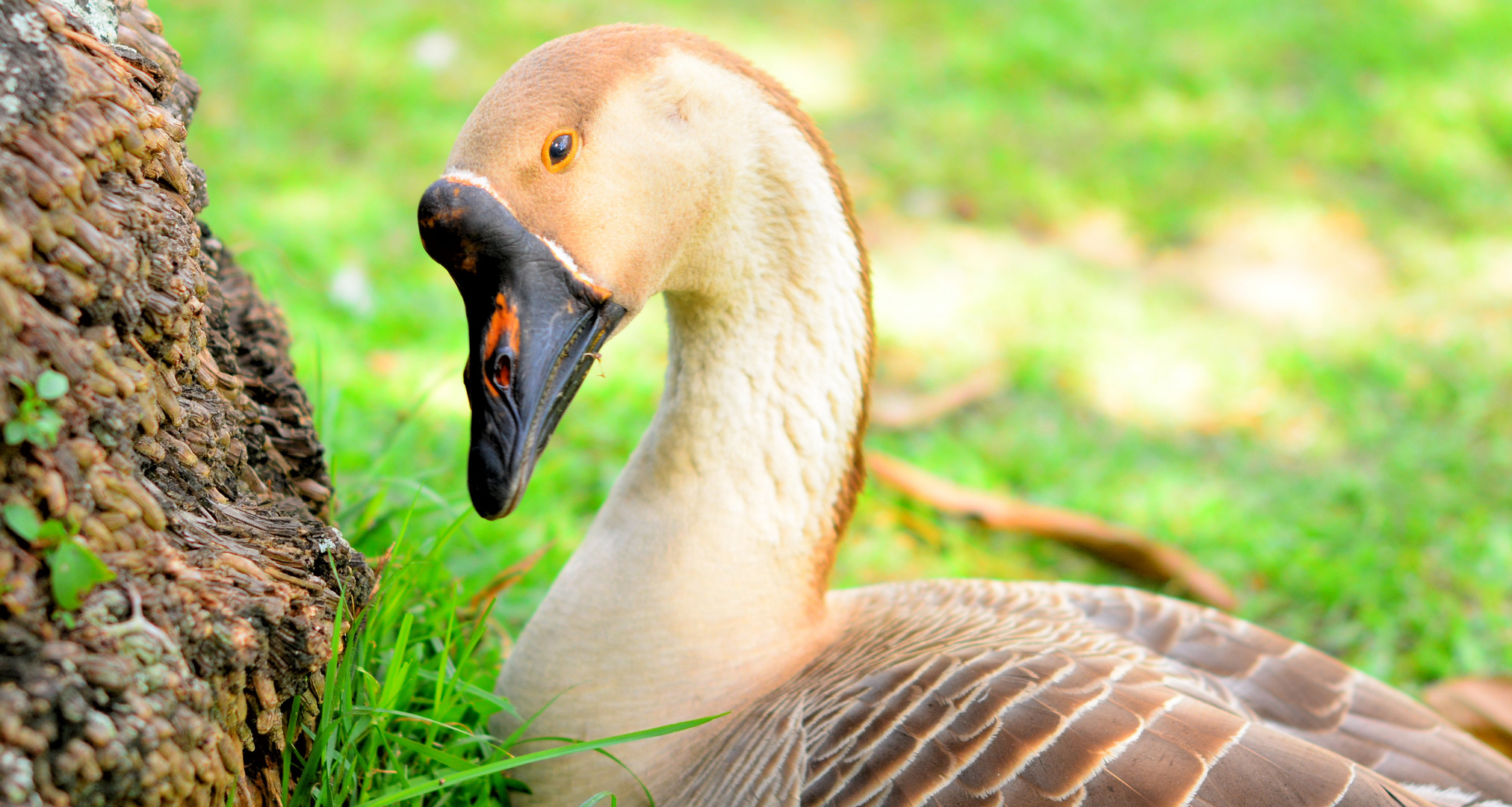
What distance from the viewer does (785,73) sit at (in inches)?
277

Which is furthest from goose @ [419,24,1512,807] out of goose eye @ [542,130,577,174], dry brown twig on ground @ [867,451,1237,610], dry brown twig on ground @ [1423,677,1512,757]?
dry brown twig on ground @ [867,451,1237,610]

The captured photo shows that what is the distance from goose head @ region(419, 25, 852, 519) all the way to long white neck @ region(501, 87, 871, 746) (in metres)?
0.18

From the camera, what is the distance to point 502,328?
177cm

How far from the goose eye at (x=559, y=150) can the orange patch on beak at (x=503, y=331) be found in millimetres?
247

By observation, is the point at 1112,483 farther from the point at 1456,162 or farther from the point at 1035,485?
the point at 1456,162

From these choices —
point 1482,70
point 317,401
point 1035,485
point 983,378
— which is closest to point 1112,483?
point 1035,485

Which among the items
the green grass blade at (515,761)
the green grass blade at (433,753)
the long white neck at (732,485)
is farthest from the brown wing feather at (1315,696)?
the green grass blade at (433,753)

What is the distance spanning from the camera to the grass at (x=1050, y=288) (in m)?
3.34

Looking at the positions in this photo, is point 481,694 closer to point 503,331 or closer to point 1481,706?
point 503,331

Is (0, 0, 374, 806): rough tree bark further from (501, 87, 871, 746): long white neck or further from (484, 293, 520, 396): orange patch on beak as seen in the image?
(501, 87, 871, 746): long white neck

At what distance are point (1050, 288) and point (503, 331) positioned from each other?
4.14 metres

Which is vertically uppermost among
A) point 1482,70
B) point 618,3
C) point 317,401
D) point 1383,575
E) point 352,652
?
point 618,3

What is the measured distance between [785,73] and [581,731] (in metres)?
5.77

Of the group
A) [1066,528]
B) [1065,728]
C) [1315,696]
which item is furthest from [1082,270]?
[1065,728]
